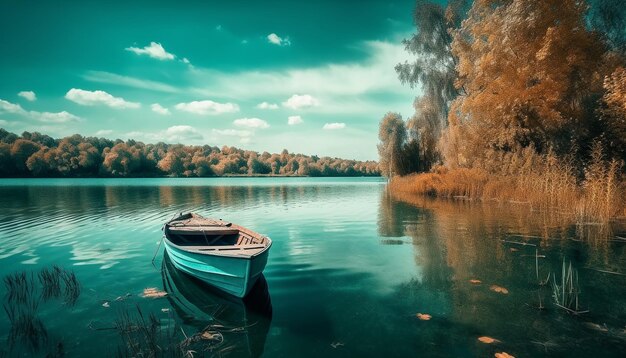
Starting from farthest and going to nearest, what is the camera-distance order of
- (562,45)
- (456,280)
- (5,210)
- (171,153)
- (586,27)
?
(171,153), (5,210), (586,27), (562,45), (456,280)

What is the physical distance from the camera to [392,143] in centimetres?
3922

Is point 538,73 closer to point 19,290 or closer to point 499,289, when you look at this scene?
point 499,289

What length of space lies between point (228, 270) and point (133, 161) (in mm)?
117543

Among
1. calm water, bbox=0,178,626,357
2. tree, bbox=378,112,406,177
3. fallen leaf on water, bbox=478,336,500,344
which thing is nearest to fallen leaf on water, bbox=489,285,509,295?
calm water, bbox=0,178,626,357

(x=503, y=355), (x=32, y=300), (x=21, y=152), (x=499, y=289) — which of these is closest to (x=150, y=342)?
(x=32, y=300)

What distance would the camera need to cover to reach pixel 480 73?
18.9 metres

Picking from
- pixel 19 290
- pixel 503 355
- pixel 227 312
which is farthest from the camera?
pixel 19 290

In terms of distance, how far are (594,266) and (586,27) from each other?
1543 centimetres

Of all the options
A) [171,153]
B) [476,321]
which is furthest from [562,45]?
[171,153]

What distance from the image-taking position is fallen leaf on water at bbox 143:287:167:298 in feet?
25.1

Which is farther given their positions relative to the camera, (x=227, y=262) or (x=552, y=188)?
(x=552, y=188)

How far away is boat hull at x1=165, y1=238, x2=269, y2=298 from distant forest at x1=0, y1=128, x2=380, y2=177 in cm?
11116

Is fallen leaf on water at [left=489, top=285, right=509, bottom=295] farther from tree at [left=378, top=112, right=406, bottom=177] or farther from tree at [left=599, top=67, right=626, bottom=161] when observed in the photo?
tree at [left=378, top=112, right=406, bottom=177]

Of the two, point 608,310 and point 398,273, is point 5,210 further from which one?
point 608,310
